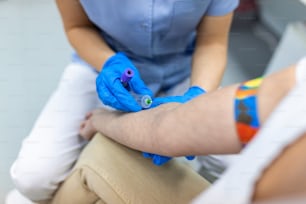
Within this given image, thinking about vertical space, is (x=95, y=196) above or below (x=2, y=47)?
above

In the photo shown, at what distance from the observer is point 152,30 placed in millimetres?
934

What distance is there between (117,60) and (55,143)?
0.26 metres

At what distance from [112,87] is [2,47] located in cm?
86

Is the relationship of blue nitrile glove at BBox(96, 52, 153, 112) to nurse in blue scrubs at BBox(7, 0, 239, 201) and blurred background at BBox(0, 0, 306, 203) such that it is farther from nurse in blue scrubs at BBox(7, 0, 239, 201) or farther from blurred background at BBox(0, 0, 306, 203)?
blurred background at BBox(0, 0, 306, 203)

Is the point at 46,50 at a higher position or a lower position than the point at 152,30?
lower

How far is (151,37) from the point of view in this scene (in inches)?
37.3

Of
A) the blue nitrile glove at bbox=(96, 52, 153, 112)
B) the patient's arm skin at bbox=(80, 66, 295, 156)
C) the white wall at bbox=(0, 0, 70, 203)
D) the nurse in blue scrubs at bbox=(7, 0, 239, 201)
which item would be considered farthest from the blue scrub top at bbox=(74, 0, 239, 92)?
the white wall at bbox=(0, 0, 70, 203)

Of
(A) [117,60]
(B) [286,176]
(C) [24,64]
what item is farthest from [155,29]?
(C) [24,64]

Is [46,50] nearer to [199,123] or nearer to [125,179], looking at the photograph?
[125,179]

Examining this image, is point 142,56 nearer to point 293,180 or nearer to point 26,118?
point 26,118

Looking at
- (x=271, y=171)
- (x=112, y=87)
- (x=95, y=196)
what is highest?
(x=271, y=171)

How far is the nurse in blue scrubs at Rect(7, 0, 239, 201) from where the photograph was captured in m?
0.91

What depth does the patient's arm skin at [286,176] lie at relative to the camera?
0.41 metres

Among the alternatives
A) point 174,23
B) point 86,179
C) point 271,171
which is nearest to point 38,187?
point 86,179
